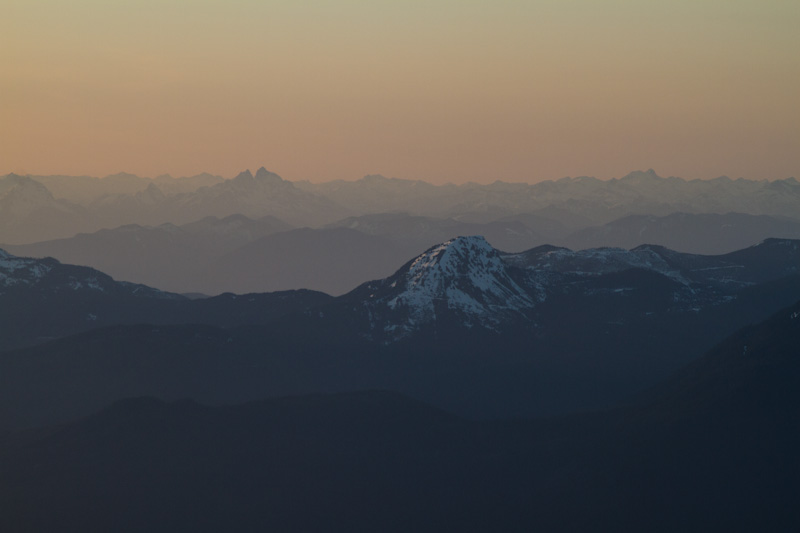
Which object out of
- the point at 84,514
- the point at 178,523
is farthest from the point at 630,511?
the point at 84,514

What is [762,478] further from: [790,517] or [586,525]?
[586,525]

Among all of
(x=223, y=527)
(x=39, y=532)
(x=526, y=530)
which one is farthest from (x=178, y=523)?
(x=526, y=530)

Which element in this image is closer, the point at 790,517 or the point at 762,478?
the point at 790,517

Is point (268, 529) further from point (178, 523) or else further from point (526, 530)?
point (526, 530)

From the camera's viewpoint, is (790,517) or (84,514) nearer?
(790,517)

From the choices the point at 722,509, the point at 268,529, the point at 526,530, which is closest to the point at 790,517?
the point at 722,509

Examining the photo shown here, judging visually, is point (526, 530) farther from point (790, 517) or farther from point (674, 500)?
point (790, 517)

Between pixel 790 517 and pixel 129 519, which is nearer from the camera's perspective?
pixel 790 517
